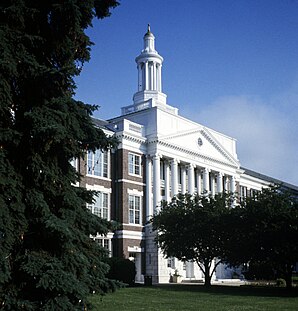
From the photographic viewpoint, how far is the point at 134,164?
41.4m

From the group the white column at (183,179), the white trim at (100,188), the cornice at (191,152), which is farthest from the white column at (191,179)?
the white trim at (100,188)

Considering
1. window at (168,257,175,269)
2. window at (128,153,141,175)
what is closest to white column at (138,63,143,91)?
window at (128,153,141,175)

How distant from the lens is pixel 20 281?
9.82m

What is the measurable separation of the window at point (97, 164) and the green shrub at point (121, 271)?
7.35 m

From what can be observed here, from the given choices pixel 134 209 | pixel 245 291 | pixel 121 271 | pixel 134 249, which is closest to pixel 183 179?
pixel 134 209

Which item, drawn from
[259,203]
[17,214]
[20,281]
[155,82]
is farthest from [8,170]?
[155,82]

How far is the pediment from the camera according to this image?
4419cm

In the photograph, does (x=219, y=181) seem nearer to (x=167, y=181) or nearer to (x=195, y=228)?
(x=167, y=181)

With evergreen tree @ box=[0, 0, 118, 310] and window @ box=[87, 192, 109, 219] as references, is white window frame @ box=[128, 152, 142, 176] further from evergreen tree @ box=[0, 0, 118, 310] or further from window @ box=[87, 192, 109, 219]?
evergreen tree @ box=[0, 0, 118, 310]

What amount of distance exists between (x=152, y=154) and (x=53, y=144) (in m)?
31.7

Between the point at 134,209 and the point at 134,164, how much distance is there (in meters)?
3.73

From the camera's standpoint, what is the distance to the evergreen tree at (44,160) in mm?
9539

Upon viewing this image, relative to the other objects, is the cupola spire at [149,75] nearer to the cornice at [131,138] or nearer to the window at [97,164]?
the cornice at [131,138]

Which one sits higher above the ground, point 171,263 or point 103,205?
point 103,205
